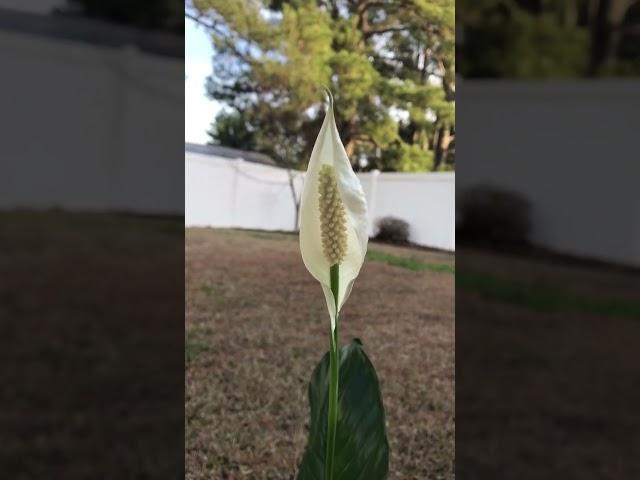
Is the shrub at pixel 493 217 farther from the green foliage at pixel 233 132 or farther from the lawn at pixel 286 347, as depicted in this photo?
the green foliage at pixel 233 132

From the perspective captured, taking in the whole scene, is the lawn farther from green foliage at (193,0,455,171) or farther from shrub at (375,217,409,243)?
green foliage at (193,0,455,171)

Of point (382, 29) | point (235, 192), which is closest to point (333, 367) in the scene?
point (235, 192)

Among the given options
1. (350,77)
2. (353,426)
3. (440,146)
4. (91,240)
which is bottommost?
(353,426)

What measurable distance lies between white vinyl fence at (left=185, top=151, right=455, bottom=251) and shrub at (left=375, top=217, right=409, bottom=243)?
0.01m

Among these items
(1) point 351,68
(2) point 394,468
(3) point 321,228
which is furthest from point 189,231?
(3) point 321,228

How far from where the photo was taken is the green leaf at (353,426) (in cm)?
89

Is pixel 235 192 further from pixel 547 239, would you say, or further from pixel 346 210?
pixel 346 210

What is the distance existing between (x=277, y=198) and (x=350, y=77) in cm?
27

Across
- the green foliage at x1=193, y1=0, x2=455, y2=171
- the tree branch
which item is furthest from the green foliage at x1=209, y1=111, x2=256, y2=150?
the tree branch

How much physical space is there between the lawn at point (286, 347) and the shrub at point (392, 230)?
0.8 inches

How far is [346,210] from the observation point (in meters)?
0.77

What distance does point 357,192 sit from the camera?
77cm

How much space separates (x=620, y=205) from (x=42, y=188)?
2.81 feet

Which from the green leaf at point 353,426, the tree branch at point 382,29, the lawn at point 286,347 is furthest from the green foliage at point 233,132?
the green leaf at point 353,426
